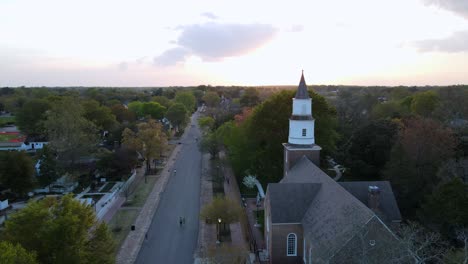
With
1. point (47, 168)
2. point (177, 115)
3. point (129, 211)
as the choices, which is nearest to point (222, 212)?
point (129, 211)

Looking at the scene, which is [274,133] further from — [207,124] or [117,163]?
[207,124]

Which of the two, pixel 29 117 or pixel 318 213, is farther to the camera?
pixel 29 117

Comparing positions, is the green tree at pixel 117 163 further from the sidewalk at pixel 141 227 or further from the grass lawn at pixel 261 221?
the grass lawn at pixel 261 221

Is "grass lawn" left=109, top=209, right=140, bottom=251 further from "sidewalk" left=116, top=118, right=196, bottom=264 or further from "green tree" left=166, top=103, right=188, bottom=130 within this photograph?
"green tree" left=166, top=103, right=188, bottom=130

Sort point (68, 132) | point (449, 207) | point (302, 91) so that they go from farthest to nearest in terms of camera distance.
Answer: point (68, 132)
point (302, 91)
point (449, 207)

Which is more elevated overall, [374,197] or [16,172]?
[374,197]

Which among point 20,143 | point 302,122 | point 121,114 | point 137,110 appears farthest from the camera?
point 137,110

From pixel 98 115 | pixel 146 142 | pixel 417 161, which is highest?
pixel 98 115

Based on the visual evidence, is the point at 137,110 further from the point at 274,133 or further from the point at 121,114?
the point at 274,133

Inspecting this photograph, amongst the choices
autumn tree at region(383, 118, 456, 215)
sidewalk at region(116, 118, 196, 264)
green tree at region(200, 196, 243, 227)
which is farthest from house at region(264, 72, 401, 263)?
Result: sidewalk at region(116, 118, 196, 264)

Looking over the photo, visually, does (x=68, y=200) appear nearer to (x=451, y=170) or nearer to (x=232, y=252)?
(x=232, y=252)
